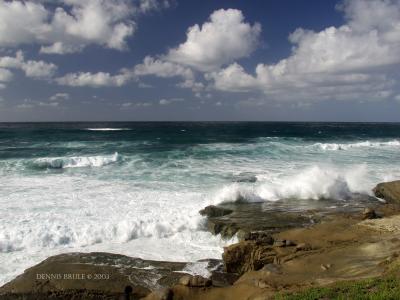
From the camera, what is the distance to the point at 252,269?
A: 434 inches

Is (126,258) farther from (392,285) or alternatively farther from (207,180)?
(207,180)

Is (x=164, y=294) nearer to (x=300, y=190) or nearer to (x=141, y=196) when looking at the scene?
(x=141, y=196)

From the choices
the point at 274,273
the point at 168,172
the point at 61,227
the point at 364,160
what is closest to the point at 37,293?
the point at 61,227

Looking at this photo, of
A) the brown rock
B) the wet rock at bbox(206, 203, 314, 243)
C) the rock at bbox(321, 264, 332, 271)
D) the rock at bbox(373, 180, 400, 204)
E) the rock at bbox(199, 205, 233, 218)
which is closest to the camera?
the rock at bbox(321, 264, 332, 271)

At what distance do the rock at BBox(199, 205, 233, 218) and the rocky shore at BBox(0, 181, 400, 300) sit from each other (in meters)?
2.54

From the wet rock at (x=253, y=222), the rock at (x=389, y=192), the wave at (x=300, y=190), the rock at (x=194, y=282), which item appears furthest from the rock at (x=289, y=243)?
the rock at (x=389, y=192)

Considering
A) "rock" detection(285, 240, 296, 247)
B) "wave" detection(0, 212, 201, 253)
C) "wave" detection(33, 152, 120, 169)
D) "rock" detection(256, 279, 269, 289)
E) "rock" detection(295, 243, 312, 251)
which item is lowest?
"wave" detection(0, 212, 201, 253)

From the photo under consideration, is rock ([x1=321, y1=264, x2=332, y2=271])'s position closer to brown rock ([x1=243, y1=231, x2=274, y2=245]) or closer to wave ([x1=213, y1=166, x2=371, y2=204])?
brown rock ([x1=243, y1=231, x2=274, y2=245])

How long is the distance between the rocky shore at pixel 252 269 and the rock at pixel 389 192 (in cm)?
587

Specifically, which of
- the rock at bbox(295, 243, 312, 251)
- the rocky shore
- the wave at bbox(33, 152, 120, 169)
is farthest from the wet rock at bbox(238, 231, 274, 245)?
the wave at bbox(33, 152, 120, 169)

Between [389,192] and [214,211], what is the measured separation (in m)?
10.7

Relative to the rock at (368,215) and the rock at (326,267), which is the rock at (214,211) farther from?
the rock at (326,267)

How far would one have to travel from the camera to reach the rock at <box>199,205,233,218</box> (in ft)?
54.4

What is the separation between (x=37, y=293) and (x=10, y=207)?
9.53m
